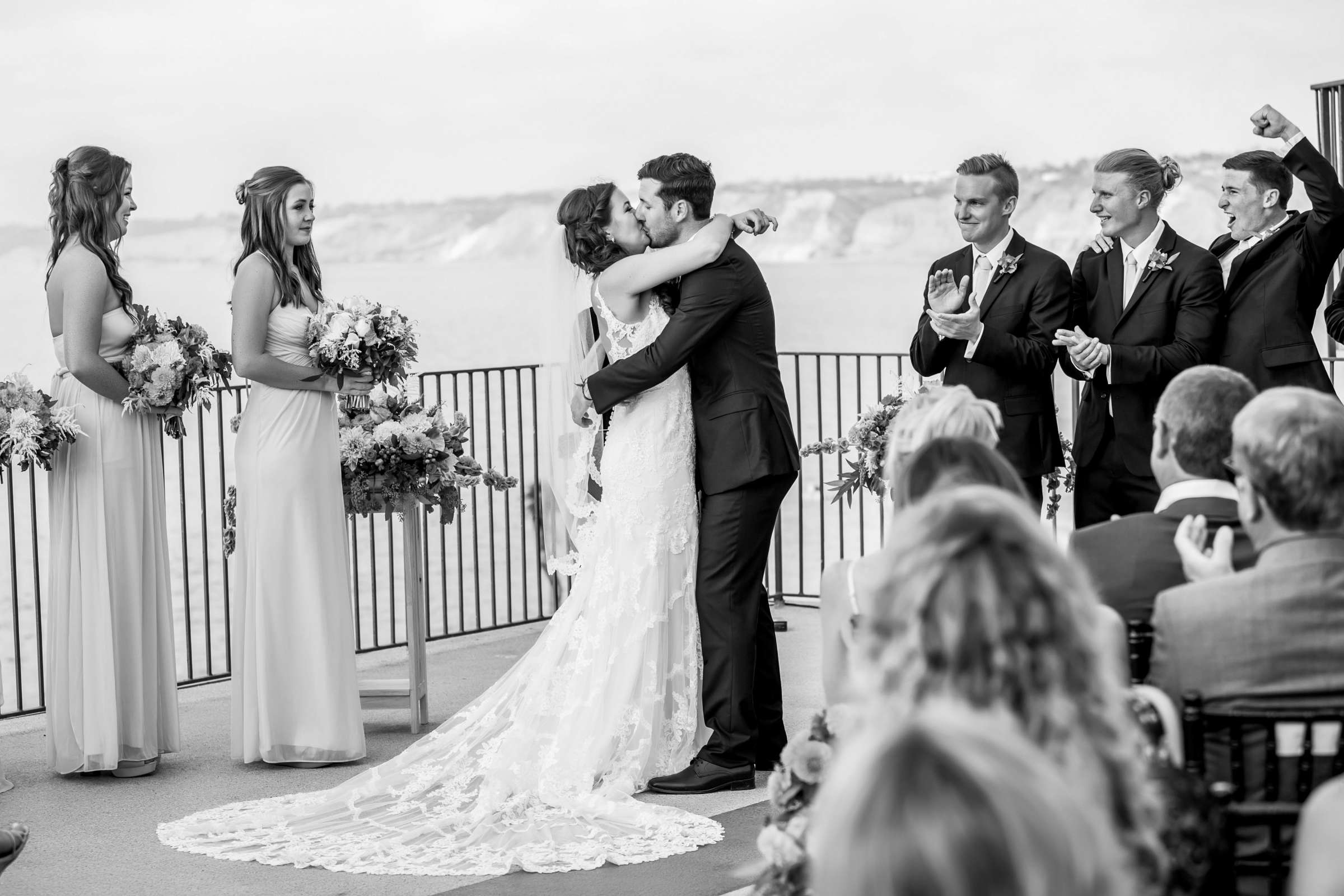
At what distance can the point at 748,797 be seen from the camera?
4.89 m

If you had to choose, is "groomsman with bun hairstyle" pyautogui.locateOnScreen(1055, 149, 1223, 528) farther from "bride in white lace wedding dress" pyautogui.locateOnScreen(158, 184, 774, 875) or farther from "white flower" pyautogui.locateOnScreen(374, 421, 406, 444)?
"white flower" pyautogui.locateOnScreen(374, 421, 406, 444)

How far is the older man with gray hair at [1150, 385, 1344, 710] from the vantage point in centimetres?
239

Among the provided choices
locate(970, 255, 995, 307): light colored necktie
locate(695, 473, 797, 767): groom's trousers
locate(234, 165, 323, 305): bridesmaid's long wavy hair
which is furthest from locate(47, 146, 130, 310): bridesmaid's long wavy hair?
locate(970, 255, 995, 307): light colored necktie

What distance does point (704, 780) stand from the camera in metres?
4.93

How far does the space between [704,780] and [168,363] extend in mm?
2301

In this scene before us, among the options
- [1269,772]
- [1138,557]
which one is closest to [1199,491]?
[1138,557]

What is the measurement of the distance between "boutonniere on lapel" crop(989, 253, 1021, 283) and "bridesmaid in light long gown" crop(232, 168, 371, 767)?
2.36 metres

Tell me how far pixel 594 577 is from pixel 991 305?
1652 mm

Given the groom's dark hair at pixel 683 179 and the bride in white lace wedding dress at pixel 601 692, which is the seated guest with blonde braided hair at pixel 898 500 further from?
the groom's dark hair at pixel 683 179

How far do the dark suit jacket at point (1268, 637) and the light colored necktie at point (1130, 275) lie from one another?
301 cm

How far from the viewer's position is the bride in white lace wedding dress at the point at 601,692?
4688 millimetres

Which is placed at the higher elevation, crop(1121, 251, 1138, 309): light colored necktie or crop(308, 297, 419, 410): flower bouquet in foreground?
crop(1121, 251, 1138, 309): light colored necktie

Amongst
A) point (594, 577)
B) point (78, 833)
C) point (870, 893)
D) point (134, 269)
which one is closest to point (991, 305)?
point (594, 577)

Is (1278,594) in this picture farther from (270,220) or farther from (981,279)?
(270,220)
